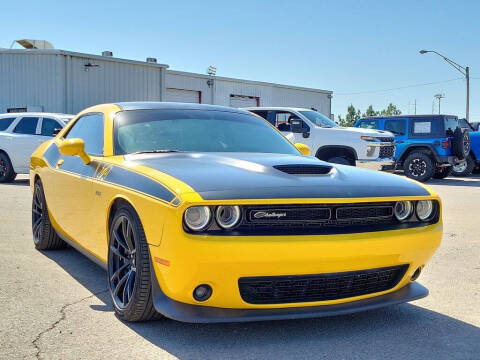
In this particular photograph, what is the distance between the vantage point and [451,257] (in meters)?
5.71

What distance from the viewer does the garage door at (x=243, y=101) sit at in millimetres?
30766

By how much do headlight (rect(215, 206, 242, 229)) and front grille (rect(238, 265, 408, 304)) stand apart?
290mm

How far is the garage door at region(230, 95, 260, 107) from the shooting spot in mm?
30766

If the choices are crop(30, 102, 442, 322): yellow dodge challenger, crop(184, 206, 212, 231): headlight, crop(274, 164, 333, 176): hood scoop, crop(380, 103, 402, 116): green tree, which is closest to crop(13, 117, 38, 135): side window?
crop(30, 102, 442, 322): yellow dodge challenger

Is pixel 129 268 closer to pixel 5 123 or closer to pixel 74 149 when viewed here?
pixel 74 149

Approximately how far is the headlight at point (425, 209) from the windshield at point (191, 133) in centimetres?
134

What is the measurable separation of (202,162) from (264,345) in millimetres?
1185

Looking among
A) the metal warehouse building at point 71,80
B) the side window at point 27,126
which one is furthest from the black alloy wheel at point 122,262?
the metal warehouse building at point 71,80

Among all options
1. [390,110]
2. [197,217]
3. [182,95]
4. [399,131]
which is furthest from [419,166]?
[390,110]

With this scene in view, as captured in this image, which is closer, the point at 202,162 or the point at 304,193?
the point at 304,193

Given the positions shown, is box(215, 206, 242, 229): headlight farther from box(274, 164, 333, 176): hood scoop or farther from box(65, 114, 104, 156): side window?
box(65, 114, 104, 156): side window

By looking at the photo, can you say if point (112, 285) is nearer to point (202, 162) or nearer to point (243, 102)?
point (202, 162)

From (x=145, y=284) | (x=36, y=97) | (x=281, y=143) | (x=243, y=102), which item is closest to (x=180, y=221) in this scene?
(x=145, y=284)

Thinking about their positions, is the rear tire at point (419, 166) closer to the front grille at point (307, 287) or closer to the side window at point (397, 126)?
the side window at point (397, 126)
